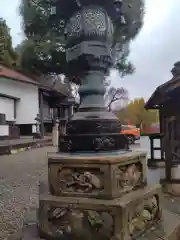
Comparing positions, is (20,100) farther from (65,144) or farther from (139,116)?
(139,116)

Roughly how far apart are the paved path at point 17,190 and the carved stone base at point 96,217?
1600 mm

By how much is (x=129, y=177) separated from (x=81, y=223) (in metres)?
0.60

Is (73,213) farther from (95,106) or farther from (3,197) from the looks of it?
(3,197)

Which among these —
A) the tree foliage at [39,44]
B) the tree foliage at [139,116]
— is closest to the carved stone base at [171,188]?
the tree foliage at [39,44]

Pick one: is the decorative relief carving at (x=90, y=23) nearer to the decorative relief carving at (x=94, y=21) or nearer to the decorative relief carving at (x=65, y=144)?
the decorative relief carving at (x=94, y=21)

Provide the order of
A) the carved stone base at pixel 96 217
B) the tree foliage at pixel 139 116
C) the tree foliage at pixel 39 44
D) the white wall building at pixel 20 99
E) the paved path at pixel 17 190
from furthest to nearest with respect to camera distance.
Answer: the tree foliage at pixel 139 116, the tree foliage at pixel 39 44, the white wall building at pixel 20 99, the paved path at pixel 17 190, the carved stone base at pixel 96 217

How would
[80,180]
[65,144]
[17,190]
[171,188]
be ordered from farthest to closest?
[17,190], [171,188], [65,144], [80,180]

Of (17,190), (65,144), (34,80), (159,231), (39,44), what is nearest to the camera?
(159,231)

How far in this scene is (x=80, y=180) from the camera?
275cm

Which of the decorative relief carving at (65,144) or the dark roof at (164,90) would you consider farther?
the dark roof at (164,90)

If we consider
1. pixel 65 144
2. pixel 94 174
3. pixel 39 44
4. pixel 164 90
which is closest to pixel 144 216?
pixel 94 174

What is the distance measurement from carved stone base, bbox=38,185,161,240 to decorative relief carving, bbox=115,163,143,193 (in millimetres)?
74

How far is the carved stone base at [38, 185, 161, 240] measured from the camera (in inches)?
99.1

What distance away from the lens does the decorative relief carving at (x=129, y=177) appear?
8.86ft
